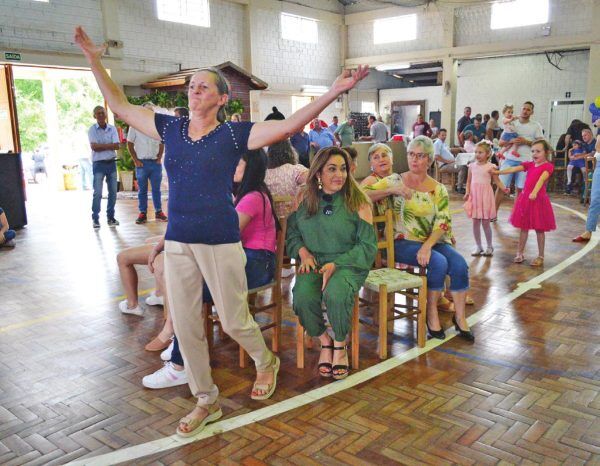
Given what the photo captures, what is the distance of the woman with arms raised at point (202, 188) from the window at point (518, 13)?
47.3 ft

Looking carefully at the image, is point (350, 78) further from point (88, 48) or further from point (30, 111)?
point (30, 111)

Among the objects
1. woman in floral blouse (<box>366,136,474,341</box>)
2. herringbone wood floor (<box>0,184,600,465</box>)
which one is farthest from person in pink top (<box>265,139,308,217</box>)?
herringbone wood floor (<box>0,184,600,465</box>)

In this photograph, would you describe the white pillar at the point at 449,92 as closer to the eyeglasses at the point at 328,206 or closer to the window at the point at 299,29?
the window at the point at 299,29

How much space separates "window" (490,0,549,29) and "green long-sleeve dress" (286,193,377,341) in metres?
13.8

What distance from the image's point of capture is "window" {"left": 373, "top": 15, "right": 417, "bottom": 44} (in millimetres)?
16672

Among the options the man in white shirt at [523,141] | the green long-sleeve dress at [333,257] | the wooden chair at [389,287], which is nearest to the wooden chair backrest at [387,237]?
the wooden chair at [389,287]

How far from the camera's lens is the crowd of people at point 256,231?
230 cm

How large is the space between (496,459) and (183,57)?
1320 centimetres

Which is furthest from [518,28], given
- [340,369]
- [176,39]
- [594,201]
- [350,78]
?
[350,78]

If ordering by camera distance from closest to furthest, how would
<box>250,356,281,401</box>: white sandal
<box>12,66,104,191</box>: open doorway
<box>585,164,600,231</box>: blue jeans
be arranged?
<box>250,356,281,401</box>: white sandal
<box>585,164,600,231</box>: blue jeans
<box>12,66,104,191</box>: open doorway

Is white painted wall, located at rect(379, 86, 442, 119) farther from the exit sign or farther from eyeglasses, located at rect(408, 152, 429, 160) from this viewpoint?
eyeglasses, located at rect(408, 152, 429, 160)

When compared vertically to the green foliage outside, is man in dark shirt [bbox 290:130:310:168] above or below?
below

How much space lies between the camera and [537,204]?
5520 millimetres

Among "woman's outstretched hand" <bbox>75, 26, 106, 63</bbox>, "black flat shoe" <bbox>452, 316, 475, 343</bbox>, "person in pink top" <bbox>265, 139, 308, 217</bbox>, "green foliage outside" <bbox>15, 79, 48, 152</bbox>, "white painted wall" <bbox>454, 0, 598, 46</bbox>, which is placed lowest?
"black flat shoe" <bbox>452, 316, 475, 343</bbox>
